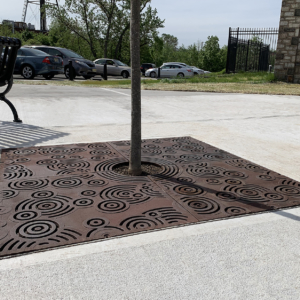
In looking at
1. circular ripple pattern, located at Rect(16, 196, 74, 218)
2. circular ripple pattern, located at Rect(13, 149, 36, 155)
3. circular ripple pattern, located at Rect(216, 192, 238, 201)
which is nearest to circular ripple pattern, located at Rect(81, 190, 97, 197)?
circular ripple pattern, located at Rect(16, 196, 74, 218)

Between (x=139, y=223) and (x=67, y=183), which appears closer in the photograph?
(x=139, y=223)

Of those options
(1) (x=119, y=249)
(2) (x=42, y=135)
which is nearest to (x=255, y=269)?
(1) (x=119, y=249)

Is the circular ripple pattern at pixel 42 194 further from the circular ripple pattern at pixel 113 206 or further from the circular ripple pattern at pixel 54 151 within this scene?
the circular ripple pattern at pixel 54 151

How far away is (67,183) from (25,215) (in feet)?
2.25

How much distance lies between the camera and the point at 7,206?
2.64 m

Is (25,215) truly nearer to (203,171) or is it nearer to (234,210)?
(234,210)

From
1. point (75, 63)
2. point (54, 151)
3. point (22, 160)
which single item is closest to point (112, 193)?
point (22, 160)

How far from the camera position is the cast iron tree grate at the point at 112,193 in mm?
2340

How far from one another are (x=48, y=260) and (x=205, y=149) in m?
2.82

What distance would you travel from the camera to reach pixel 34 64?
16.6 m

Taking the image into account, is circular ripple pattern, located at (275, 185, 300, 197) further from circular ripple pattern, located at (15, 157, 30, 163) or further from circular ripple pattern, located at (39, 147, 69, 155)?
circular ripple pattern, located at (15, 157, 30, 163)

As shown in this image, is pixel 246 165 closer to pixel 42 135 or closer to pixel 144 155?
pixel 144 155

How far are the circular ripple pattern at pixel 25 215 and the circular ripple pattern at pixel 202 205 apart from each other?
1.15m

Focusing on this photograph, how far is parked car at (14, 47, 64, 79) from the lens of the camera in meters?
16.7
